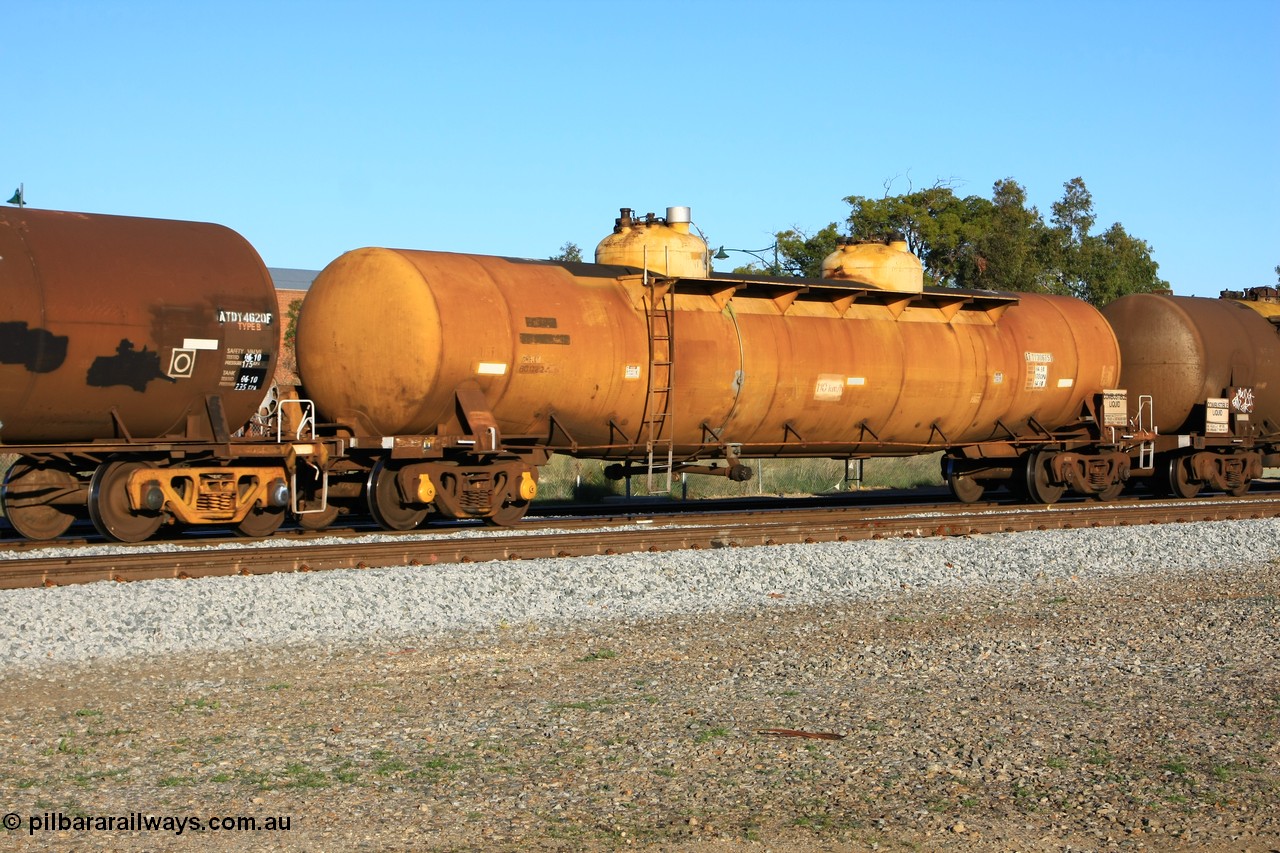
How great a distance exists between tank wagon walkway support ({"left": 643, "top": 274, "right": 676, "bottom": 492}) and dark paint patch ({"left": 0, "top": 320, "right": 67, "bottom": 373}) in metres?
7.13

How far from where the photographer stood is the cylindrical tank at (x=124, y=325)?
42.4ft

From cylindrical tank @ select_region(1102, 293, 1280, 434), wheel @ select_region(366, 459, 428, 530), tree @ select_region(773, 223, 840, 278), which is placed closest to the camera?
wheel @ select_region(366, 459, 428, 530)

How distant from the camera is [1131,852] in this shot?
17.3 feet

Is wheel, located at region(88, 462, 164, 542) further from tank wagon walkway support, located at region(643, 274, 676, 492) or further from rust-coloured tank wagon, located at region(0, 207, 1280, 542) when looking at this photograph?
tank wagon walkway support, located at region(643, 274, 676, 492)

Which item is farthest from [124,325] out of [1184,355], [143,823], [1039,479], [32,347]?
[1184,355]

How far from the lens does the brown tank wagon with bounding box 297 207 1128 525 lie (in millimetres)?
15492

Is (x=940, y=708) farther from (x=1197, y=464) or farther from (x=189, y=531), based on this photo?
(x=1197, y=464)

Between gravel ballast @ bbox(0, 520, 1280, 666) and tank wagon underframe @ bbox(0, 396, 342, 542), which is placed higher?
tank wagon underframe @ bbox(0, 396, 342, 542)

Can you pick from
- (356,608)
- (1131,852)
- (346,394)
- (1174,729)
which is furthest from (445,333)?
(1131,852)

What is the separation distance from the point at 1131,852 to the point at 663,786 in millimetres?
2076

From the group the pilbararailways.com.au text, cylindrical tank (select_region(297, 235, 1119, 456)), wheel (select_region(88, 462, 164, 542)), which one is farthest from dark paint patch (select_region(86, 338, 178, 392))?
the pilbararailways.com.au text

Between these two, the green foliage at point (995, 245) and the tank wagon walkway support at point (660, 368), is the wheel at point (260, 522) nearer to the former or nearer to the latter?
the tank wagon walkway support at point (660, 368)

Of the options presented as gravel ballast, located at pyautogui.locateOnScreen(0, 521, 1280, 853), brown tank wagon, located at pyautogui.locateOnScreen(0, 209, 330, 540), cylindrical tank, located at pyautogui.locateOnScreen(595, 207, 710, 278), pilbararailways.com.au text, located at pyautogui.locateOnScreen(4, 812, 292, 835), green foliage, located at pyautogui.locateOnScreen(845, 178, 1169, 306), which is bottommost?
pilbararailways.com.au text, located at pyautogui.locateOnScreen(4, 812, 292, 835)

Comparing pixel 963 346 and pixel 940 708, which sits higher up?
pixel 963 346
